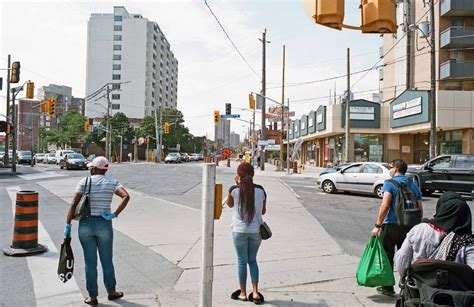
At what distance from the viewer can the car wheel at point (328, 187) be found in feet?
61.7

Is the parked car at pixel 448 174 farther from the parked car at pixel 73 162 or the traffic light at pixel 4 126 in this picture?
the parked car at pixel 73 162

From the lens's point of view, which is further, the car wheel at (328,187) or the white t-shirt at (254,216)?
the car wheel at (328,187)

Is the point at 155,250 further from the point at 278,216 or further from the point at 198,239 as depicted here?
the point at 278,216

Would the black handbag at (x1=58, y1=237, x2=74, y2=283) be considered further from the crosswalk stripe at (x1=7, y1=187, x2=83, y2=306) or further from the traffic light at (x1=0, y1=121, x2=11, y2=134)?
the traffic light at (x1=0, y1=121, x2=11, y2=134)

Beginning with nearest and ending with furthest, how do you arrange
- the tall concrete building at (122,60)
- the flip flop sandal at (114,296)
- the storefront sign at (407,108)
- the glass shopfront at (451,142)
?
the flip flop sandal at (114,296) → the glass shopfront at (451,142) → the storefront sign at (407,108) → the tall concrete building at (122,60)

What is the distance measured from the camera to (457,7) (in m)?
32.3

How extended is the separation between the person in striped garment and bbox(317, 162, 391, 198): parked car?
14.0 metres

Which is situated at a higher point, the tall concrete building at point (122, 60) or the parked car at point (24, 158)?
the tall concrete building at point (122, 60)

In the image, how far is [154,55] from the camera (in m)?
122

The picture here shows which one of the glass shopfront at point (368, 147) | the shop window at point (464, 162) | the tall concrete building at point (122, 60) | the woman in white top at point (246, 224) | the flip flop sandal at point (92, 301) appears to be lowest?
the flip flop sandal at point (92, 301)

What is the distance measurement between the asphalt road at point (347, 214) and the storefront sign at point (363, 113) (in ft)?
60.0

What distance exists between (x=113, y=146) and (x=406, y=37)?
188ft

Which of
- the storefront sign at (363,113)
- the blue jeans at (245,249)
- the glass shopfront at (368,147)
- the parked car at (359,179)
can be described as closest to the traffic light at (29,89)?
the parked car at (359,179)

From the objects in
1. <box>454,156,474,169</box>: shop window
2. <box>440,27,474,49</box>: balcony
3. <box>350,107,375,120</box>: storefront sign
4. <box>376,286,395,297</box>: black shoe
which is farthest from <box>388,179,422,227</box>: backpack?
<box>350,107,375,120</box>: storefront sign
